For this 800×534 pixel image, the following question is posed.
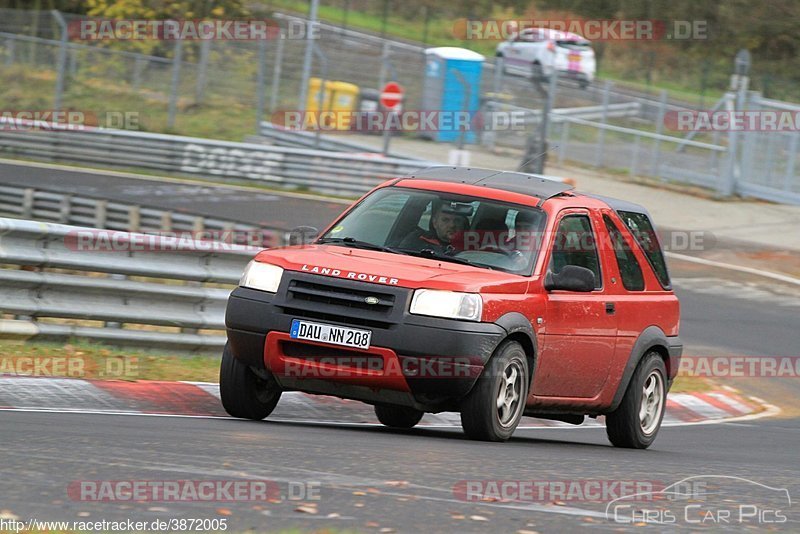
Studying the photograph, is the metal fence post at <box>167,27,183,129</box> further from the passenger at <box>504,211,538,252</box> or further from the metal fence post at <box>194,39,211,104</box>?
the passenger at <box>504,211,538,252</box>

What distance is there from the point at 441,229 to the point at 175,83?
22.9 metres

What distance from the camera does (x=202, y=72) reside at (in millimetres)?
31172

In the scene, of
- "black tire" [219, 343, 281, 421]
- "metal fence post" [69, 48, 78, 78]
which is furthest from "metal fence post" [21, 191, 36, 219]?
"black tire" [219, 343, 281, 421]

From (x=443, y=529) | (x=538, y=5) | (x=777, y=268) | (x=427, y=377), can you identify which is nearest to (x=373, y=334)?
(x=427, y=377)

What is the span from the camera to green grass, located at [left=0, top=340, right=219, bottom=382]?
9.75 m

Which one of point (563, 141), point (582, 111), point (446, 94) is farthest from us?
point (582, 111)

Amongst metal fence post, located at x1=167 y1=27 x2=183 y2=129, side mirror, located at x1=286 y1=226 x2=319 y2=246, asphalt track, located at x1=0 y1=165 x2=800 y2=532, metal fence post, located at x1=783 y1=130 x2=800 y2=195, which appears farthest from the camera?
metal fence post, located at x1=167 y1=27 x2=183 y2=129

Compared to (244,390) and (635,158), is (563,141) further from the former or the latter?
(244,390)

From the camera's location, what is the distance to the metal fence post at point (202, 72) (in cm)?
3087

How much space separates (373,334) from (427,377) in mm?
399

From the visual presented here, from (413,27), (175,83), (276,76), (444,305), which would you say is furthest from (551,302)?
(413,27)

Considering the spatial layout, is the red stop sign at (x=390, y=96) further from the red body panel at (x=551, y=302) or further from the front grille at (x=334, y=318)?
the front grille at (x=334, y=318)

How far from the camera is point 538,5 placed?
182 feet

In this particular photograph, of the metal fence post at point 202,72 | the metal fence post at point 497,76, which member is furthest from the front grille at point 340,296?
the metal fence post at point 497,76
